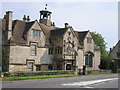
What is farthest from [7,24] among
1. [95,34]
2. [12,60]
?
[95,34]

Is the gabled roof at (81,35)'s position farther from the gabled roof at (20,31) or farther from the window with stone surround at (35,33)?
the gabled roof at (20,31)

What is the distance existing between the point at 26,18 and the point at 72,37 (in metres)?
15.1

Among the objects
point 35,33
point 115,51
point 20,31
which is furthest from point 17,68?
point 115,51

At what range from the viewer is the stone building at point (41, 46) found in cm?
4488

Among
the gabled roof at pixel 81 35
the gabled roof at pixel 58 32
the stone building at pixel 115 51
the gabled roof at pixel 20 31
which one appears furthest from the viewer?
the stone building at pixel 115 51

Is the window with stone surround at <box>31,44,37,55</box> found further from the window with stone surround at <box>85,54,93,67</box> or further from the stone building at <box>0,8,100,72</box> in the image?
the window with stone surround at <box>85,54,93,67</box>

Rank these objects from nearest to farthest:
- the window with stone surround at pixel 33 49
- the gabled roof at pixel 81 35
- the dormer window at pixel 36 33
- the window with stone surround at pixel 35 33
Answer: the window with stone surround at pixel 33 49, the window with stone surround at pixel 35 33, the dormer window at pixel 36 33, the gabled roof at pixel 81 35

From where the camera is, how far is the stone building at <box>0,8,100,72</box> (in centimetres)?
4488

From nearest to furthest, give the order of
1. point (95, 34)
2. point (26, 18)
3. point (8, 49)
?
point (8, 49)
point (26, 18)
point (95, 34)

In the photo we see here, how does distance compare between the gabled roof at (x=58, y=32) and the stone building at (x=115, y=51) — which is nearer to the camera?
the gabled roof at (x=58, y=32)

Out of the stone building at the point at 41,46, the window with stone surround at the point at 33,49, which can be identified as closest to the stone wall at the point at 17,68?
the stone building at the point at 41,46

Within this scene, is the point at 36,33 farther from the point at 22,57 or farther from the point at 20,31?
the point at 22,57

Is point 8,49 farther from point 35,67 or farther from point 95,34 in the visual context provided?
point 95,34

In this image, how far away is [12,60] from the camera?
1750 inches
